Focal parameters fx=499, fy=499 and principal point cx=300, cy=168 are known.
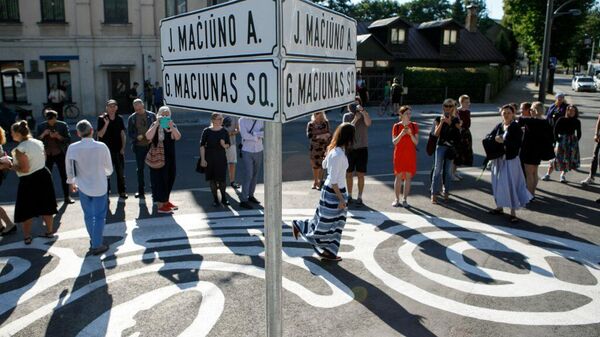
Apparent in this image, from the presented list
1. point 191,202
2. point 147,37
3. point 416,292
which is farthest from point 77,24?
A: point 416,292

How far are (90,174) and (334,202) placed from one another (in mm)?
3168

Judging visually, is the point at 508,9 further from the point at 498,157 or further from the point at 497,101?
the point at 498,157

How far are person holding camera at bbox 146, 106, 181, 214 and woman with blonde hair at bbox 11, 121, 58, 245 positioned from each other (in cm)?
182

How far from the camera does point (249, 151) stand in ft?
29.8

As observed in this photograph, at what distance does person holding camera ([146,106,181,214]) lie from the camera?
8.37 metres

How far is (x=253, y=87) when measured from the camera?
2.25 m

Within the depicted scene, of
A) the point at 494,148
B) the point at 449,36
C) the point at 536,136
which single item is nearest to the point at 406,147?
the point at 494,148

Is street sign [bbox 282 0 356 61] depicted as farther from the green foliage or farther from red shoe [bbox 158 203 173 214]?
the green foliage

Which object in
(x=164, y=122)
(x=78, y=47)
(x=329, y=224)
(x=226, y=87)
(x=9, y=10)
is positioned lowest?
(x=329, y=224)

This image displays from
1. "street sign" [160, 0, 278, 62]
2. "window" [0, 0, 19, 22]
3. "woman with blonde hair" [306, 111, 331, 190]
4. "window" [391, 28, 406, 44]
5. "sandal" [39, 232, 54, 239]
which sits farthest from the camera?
"window" [391, 28, 406, 44]

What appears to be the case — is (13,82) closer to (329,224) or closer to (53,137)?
(53,137)

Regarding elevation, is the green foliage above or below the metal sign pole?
above

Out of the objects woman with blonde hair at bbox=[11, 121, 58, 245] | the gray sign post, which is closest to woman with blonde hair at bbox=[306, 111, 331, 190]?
woman with blonde hair at bbox=[11, 121, 58, 245]

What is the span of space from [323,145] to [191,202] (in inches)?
110
